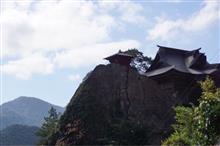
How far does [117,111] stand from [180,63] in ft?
31.2

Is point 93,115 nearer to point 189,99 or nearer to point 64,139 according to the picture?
point 64,139

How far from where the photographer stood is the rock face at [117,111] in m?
31.1

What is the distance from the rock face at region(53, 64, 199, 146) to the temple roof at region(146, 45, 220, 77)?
284cm

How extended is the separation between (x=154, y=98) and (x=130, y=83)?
231cm

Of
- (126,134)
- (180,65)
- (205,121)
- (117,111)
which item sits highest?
(180,65)

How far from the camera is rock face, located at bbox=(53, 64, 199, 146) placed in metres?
31.1

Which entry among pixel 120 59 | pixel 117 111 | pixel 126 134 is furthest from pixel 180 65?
pixel 126 134

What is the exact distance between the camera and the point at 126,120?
105ft

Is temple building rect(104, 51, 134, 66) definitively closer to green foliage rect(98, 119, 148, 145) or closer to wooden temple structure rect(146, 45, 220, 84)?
wooden temple structure rect(146, 45, 220, 84)

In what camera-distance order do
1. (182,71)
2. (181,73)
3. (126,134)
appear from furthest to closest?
(182,71), (181,73), (126,134)

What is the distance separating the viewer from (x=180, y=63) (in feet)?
132

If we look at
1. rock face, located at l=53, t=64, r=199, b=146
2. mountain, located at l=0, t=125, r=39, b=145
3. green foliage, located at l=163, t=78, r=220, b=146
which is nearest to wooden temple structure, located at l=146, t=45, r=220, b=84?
rock face, located at l=53, t=64, r=199, b=146

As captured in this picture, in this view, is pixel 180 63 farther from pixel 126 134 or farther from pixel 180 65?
pixel 126 134

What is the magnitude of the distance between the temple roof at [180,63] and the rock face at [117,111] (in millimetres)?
2840
